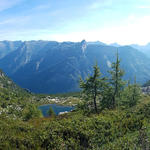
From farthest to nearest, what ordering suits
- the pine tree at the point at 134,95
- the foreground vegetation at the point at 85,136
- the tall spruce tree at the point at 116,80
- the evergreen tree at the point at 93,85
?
the pine tree at the point at 134,95 < the tall spruce tree at the point at 116,80 < the evergreen tree at the point at 93,85 < the foreground vegetation at the point at 85,136

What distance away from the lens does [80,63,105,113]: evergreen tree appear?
36594mm

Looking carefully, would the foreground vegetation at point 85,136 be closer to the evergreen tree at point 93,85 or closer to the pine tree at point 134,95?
the evergreen tree at point 93,85

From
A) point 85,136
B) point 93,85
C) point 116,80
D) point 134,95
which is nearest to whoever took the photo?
point 85,136

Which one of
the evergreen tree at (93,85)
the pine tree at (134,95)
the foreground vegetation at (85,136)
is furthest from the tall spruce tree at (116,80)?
the foreground vegetation at (85,136)

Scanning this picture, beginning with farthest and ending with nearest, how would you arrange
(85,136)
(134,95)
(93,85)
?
(134,95)
(93,85)
(85,136)

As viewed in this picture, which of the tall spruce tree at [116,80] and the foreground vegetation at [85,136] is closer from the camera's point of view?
the foreground vegetation at [85,136]

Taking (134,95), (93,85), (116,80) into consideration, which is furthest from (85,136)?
(134,95)

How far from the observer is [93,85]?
36.8 metres

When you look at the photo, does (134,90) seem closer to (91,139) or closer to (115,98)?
(115,98)

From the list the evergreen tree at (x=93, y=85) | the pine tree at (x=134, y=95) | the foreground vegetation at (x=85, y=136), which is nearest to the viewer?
the foreground vegetation at (x=85, y=136)

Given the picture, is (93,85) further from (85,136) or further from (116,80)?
(85,136)

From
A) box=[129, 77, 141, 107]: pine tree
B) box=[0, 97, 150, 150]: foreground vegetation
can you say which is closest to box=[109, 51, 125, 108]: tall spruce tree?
box=[129, 77, 141, 107]: pine tree

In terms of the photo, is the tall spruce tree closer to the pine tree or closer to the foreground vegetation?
the pine tree

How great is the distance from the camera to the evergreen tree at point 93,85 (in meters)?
36.6
